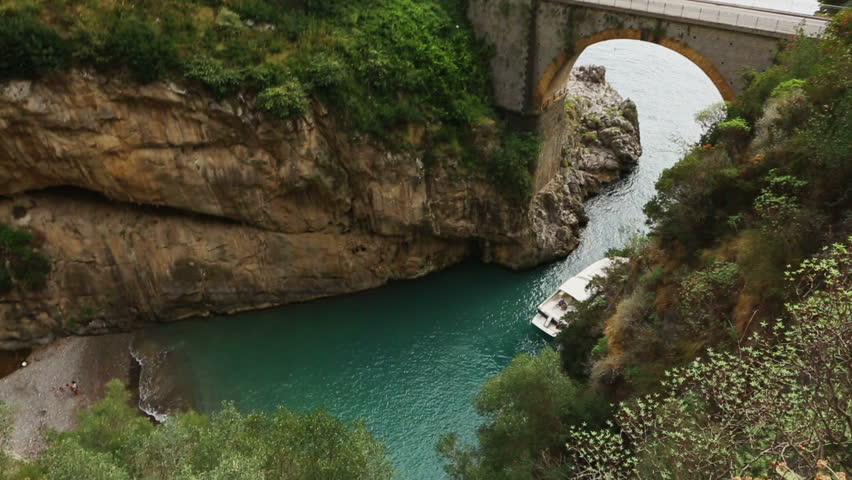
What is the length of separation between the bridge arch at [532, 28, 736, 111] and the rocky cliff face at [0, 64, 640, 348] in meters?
1.48

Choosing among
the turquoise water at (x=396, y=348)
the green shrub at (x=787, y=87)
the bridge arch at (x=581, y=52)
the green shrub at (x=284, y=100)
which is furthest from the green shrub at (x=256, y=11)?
the green shrub at (x=787, y=87)

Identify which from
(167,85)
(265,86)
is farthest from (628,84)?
(167,85)

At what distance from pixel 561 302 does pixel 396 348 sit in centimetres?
699

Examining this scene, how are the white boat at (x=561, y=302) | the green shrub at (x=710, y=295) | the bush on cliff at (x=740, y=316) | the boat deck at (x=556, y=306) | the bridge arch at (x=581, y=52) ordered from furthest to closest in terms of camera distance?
the boat deck at (x=556, y=306), the white boat at (x=561, y=302), the bridge arch at (x=581, y=52), the green shrub at (x=710, y=295), the bush on cliff at (x=740, y=316)

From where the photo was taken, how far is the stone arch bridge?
21906 millimetres

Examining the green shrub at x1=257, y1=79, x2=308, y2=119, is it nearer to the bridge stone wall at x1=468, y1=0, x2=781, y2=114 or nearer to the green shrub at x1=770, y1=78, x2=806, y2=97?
the bridge stone wall at x1=468, y1=0, x2=781, y2=114

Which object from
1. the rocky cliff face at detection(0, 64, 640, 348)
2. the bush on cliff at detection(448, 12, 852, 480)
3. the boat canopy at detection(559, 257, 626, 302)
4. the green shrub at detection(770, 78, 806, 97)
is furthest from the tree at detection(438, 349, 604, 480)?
the rocky cliff face at detection(0, 64, 640, 348)

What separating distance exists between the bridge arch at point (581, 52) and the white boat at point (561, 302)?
7465mm

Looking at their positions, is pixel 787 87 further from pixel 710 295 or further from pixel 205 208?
pixel 205 208

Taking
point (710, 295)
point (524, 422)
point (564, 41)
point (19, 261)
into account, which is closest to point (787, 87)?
point (710, 295)

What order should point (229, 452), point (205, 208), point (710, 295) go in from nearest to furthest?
point (229, 452) → point (710, 295) → point (205, 208)

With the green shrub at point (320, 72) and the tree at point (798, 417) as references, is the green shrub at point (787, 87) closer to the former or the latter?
the tree at point (798, 417)

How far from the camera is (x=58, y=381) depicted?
22.8 meters

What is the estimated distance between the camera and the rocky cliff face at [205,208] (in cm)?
2248
